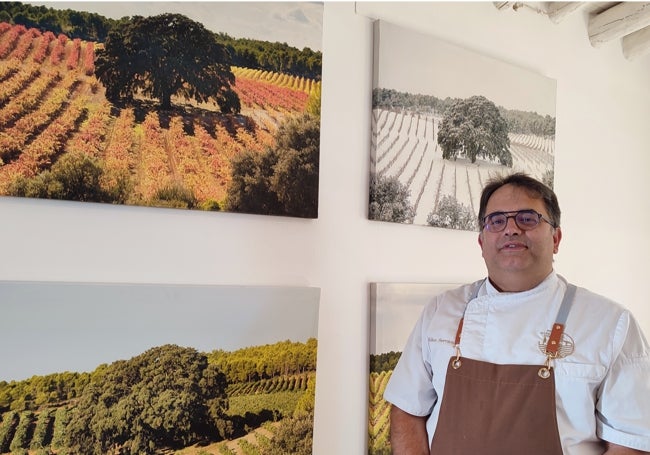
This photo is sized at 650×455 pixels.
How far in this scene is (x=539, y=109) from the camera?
1857 millimetres

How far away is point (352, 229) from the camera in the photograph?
4.77 ft

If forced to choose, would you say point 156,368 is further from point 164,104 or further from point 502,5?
point 502,5

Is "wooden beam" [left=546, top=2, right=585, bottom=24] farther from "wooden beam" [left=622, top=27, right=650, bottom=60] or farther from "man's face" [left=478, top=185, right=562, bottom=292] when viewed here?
"man's face" [left=478, top=185, right=562, bottom=292]

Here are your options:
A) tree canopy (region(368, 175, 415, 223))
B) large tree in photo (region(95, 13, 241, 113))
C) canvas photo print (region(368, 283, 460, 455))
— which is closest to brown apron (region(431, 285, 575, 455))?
canvas photo print (region(368, 283, 460, 455))

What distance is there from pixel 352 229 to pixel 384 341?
1.07 feet

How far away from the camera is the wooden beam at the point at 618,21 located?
185 centimetres

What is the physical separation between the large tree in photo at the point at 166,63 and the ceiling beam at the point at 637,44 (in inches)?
70.5

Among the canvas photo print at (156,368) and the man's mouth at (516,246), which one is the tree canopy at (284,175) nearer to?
the canvas photo print at (156,368)

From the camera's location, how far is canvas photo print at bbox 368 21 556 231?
4.91ft

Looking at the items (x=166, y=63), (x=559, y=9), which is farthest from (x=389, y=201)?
(x=559, y=9)

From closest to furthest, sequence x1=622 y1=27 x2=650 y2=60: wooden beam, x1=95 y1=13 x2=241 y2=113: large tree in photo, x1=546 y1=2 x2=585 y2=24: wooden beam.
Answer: x1=95 y1=13 x2=241 y2=113: large tree in photo < x1=546 y1=2 x2=585 y2=24: wooden beam < x1=622 y1=27 x2=650 y2=60: wooden beam

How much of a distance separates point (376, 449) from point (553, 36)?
1599mm

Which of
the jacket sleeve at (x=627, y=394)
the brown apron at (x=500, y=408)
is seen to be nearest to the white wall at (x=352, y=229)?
the brown apron at (x=500, y=408)

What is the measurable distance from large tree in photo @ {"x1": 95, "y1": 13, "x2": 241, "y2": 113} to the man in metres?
0.72
